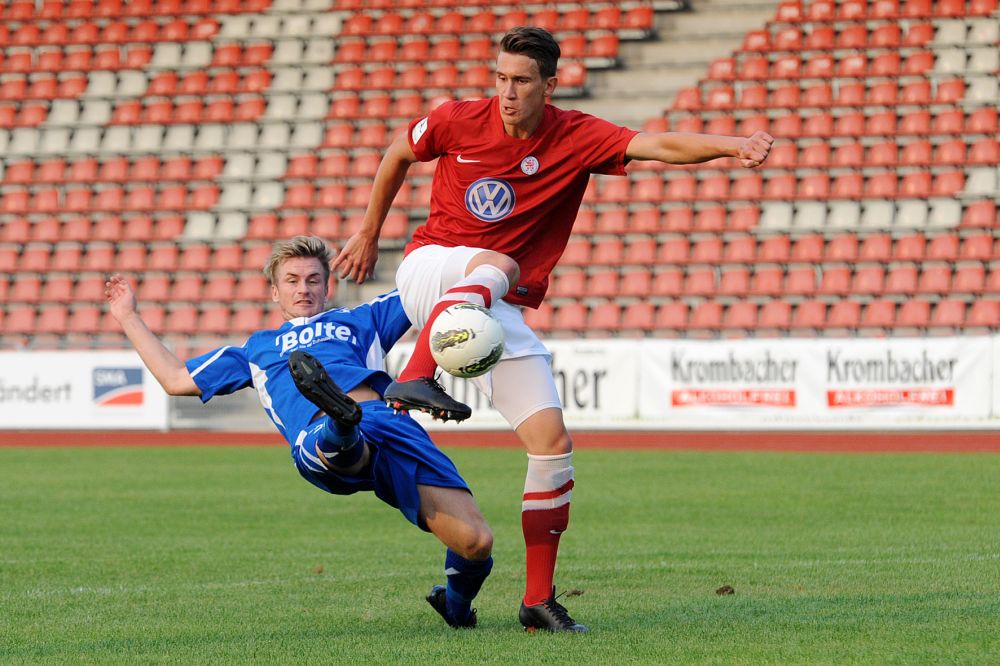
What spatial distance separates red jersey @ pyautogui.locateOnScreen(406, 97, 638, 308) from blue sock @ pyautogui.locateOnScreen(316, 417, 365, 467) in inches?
34.8

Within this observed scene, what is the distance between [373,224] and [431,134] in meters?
0.52

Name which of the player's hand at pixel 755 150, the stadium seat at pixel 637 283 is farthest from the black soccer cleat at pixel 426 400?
the stadium seat at pixel 637 283

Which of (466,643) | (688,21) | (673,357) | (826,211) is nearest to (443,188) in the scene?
(466,643)

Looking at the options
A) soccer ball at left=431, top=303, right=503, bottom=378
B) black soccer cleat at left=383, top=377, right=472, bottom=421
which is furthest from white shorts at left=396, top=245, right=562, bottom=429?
black soccer cleat at left=383, top=377, right=472, bottom=421

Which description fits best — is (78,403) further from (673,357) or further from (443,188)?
(443,188)

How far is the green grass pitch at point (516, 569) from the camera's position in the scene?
16.4ft

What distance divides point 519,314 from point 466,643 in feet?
4.35

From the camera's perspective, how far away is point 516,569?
765 cm

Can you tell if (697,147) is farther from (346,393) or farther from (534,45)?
(346,393)

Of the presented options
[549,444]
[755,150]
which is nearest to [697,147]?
[755,150]

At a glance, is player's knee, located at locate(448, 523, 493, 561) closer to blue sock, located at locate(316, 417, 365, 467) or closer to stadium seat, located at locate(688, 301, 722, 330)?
blue sock, located at locate(316, 417, 365, 467)

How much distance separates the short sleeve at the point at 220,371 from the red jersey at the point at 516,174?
3.12ft

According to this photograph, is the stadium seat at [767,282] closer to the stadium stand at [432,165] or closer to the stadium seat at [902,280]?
the stadium stand at [432,165]

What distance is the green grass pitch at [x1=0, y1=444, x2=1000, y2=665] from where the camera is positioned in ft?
16.4
